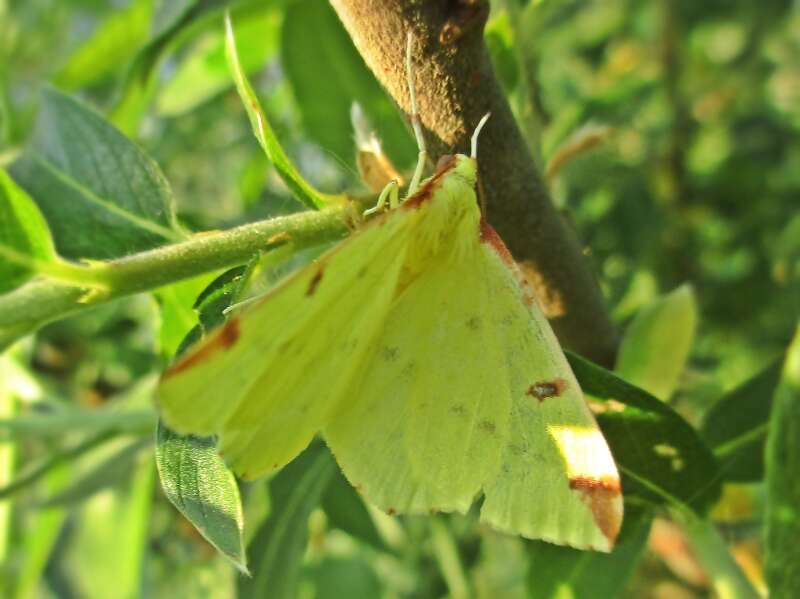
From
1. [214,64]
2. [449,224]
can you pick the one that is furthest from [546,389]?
[214,64]

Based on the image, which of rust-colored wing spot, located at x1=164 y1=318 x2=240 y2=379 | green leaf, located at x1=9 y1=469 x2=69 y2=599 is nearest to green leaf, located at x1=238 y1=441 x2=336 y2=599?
rust-colored wing spot, located at x1=164 y1=318 x2=240 y2=379

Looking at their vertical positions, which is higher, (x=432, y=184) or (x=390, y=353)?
(x=432, y=184)

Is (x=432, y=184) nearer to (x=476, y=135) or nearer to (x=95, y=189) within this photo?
(x=476, y=135)

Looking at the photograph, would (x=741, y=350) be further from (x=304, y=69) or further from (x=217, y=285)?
(x=217, y=285)

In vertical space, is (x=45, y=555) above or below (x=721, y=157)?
above

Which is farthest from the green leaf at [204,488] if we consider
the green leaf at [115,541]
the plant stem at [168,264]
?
the green leaf at [115,541]

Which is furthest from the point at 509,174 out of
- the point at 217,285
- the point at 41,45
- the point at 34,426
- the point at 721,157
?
the point at 41,45

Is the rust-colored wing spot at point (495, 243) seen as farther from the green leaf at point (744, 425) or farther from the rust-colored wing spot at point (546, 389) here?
the green leaf at point (744, 425)
